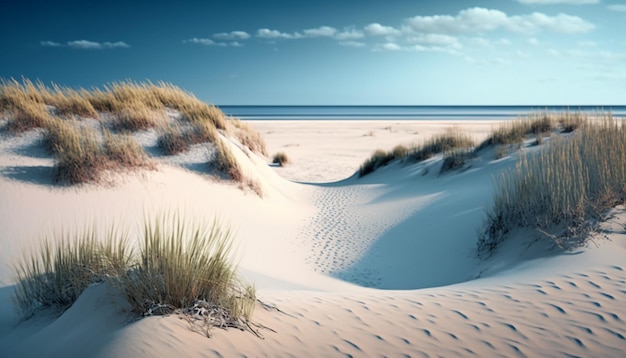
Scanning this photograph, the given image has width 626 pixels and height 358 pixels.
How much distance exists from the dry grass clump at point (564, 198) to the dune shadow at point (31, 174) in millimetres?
7065

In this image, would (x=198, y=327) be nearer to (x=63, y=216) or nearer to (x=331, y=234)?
(x=63, y=216)

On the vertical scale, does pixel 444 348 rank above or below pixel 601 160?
below

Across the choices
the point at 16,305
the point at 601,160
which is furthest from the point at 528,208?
the point at 16,305

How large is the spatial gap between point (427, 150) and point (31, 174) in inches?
461

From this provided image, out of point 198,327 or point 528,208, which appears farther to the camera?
point 528,208

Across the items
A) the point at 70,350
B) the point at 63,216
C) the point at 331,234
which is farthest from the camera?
the point at 331,234

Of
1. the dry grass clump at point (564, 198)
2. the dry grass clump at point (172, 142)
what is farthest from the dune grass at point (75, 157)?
the dry grass clump at point (564, 198)

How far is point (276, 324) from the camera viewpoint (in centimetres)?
336

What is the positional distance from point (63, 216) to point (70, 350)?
4.64 m

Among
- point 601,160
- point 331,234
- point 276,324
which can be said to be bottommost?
point 331,234

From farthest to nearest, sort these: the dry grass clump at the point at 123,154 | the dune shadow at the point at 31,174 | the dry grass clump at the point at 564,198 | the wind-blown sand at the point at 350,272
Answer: the dry grass clump at the point at 123,154
the dune shadow at the point at 31,174
the dry grass clump at the point at 564,198
the wind-blown sand at the point at 350,272

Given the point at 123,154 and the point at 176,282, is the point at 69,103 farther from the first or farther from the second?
the point at 176,282

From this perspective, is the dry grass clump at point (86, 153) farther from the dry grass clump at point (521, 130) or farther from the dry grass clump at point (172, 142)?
the dry grass clump at point (521, 130)

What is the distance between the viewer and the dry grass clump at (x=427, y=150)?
15328 mm
